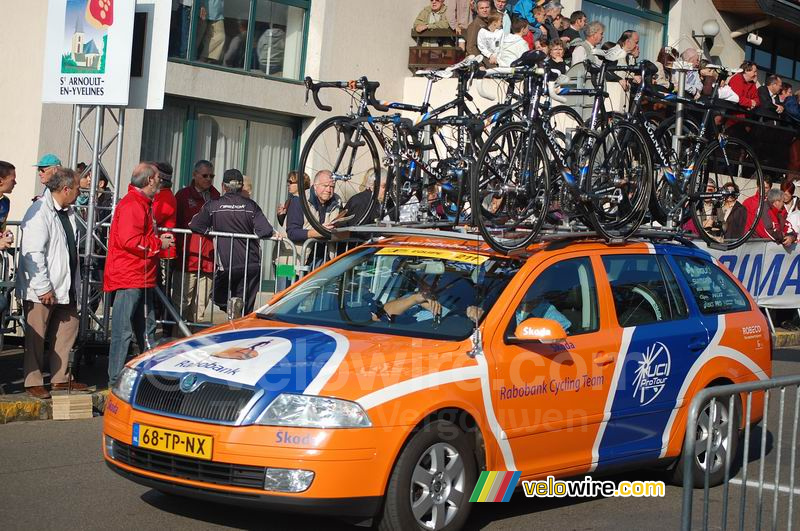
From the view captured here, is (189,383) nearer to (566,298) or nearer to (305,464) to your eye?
(305,464)

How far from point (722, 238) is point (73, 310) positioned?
5.90m

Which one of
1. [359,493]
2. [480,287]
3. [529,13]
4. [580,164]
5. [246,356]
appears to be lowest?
[359,493]

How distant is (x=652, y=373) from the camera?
7629 mm

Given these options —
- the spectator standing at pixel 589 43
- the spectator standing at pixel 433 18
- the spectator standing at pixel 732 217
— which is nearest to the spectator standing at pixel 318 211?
the spectator standing at pixel 732 217

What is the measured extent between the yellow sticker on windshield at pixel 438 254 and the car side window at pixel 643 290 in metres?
0.96

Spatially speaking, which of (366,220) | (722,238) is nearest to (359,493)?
(366,220)

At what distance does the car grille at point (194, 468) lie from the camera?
231 inches

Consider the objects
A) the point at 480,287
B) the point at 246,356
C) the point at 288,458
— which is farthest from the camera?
the point at 480,287

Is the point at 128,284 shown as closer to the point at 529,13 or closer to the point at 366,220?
the point at 366,220

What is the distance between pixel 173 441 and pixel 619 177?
4.69 meters

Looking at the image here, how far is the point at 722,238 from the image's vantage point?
1041 cm

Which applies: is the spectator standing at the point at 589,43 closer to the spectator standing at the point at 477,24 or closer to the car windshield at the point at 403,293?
Answer: the spectator standing at the point at 477,24

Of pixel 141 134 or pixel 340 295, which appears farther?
pixel 141 134

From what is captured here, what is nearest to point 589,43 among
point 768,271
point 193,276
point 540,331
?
point 768,271
